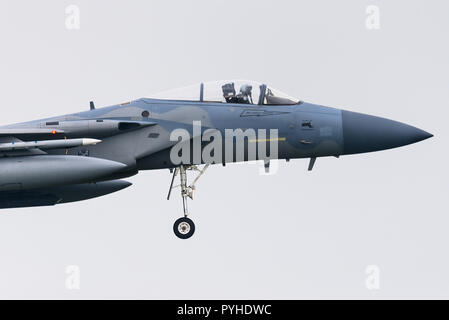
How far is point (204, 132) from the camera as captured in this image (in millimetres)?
19484

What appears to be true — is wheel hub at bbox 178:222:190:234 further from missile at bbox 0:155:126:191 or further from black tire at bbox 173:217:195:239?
missile at bbox 0:155:126:191

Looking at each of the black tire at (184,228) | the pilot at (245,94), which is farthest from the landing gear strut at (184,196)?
A: the pilot at (245,94)

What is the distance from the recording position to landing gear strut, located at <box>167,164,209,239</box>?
19562 millimetres

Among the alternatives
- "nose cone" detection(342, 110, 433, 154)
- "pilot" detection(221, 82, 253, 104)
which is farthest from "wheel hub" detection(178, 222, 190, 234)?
"nose cone" detection(342, 110, 433, 154)

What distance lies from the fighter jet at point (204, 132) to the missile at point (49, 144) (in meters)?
0.19

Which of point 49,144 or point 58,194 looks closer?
point 49,144

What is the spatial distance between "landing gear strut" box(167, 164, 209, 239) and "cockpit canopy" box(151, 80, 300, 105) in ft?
4.43

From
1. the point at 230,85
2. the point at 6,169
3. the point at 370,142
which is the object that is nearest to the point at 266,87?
the point at 230,85

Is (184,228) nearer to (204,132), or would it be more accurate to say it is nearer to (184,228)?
(184,228)

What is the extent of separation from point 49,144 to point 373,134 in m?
6.12

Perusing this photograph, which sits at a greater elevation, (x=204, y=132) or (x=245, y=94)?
(x=245, y=94)

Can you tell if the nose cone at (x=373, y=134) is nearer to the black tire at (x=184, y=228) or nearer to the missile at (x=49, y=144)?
the black tire at (x=184, y=228)

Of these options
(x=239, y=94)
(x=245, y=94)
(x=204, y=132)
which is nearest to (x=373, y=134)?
(x=245, y=94)

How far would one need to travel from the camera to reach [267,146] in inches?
765
